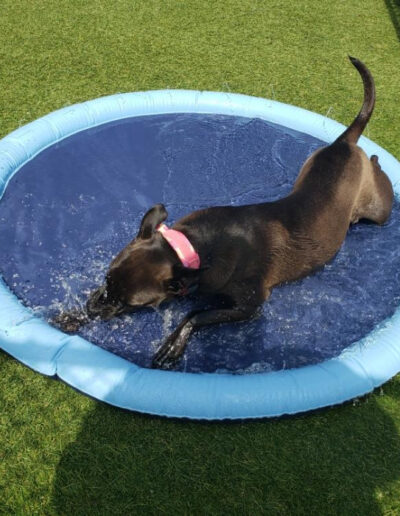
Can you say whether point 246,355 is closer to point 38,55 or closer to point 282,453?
point 282,453

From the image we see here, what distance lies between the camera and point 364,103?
480 cm

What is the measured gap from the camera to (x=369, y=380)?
3.53 metres

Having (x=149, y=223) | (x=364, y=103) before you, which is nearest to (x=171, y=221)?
(x=149, y=223)

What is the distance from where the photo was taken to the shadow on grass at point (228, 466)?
294cm

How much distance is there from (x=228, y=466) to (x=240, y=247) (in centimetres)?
153

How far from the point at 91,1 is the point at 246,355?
7276 mm

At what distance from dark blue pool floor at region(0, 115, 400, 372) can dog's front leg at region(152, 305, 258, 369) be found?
0.10 meters

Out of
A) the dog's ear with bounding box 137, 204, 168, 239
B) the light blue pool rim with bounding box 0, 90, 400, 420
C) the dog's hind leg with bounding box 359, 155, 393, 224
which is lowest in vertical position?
the light blue pool rim with bounding box 0, 90, 400, 420

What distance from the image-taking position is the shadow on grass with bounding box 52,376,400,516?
9.63 feet

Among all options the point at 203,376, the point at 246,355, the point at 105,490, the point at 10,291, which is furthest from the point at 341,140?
the point at 105,490

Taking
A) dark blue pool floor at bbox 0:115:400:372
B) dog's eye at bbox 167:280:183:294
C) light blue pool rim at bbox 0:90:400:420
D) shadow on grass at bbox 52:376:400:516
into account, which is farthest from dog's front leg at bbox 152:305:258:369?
shadow on grass at bbox 52:376:400:516

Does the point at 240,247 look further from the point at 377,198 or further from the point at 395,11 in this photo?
the point at 395,11

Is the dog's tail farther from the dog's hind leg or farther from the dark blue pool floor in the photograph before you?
the dark blue pool floor

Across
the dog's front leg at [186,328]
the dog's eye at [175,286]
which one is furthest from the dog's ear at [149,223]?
the dog's front leg at [186,328]
